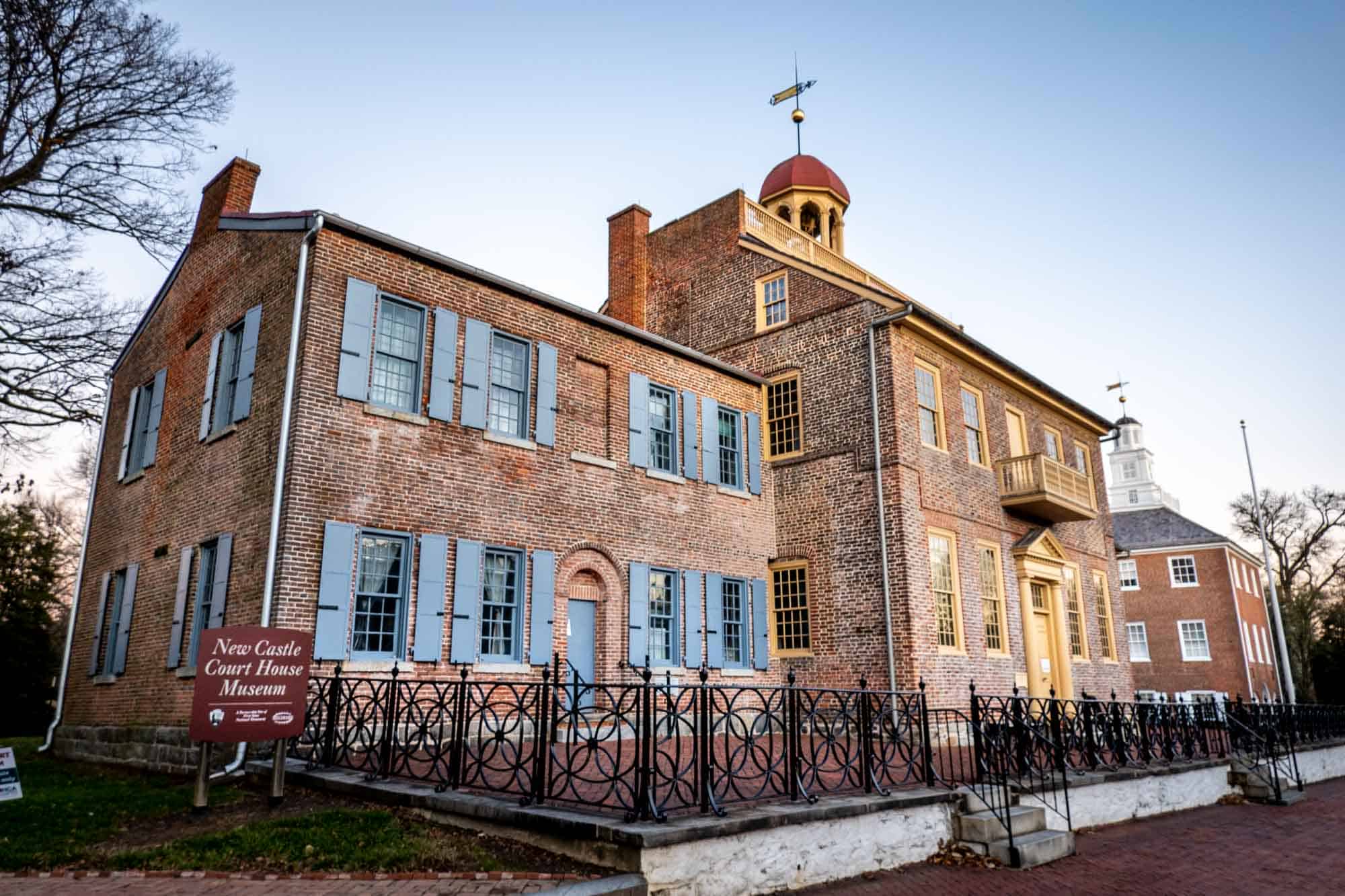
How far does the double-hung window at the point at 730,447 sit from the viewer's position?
18000mm

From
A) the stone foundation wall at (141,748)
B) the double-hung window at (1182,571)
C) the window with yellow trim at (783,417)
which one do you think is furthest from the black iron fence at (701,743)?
the double-hung window at (1182,571)

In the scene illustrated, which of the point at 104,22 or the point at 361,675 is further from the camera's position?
the point at 104,22

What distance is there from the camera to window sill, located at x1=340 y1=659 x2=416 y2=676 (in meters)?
11.2

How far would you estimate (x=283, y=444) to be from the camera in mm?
11266

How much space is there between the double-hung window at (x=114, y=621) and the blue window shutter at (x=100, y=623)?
161mm

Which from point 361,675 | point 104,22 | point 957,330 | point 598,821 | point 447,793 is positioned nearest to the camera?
point 598,821

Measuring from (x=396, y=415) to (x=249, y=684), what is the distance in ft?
16.2

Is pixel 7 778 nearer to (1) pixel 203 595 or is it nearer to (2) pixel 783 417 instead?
(1) pixel 203 595

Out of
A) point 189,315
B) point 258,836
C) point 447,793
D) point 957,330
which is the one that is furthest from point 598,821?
point 957,330

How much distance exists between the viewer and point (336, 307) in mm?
12211

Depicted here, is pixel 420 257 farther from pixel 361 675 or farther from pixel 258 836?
pixel 258 836

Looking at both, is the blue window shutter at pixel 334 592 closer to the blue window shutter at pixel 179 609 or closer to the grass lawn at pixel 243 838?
the grass lawn at pixel 243 838

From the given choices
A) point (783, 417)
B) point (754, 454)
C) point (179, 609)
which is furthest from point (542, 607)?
point (783, 417)

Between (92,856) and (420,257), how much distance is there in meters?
8.94
